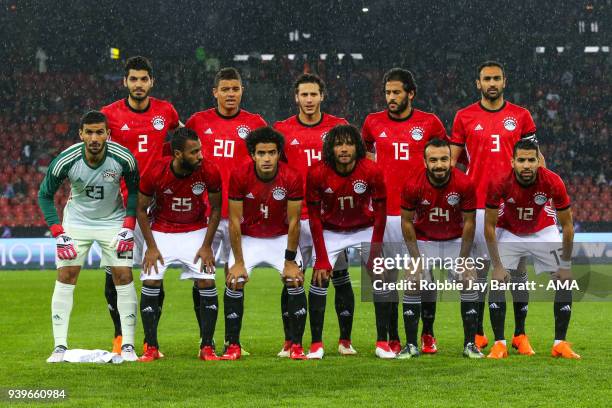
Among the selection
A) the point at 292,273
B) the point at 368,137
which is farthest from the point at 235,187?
the point at 368,137

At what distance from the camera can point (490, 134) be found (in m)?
7.67

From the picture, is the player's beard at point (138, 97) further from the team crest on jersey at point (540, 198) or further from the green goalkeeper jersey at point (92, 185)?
the team crest on jersey at point (540, 198)

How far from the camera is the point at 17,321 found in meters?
10.9

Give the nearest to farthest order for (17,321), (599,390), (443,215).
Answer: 1. (599,390)
2. (443,215)
3. (17,321)

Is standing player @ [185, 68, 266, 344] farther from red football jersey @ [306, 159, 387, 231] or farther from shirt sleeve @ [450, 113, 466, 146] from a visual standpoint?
shirt sleeve @ [450, 113, 466, 146]

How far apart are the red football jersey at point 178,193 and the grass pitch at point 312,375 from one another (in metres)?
1.05

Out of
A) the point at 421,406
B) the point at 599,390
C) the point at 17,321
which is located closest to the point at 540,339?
the point at 599,390

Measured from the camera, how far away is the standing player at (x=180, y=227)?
7070 millimetres

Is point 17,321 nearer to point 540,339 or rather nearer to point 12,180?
point 540,339

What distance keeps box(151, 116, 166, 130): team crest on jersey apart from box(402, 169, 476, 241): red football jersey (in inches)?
81.4

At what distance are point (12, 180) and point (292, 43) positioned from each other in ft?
27.5

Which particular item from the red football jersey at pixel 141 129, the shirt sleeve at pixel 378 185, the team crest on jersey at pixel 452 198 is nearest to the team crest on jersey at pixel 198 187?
the red football jersey at pixel 141 129

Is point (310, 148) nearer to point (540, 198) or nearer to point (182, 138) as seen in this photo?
point (182, 138)

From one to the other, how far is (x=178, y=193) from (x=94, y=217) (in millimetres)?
655
